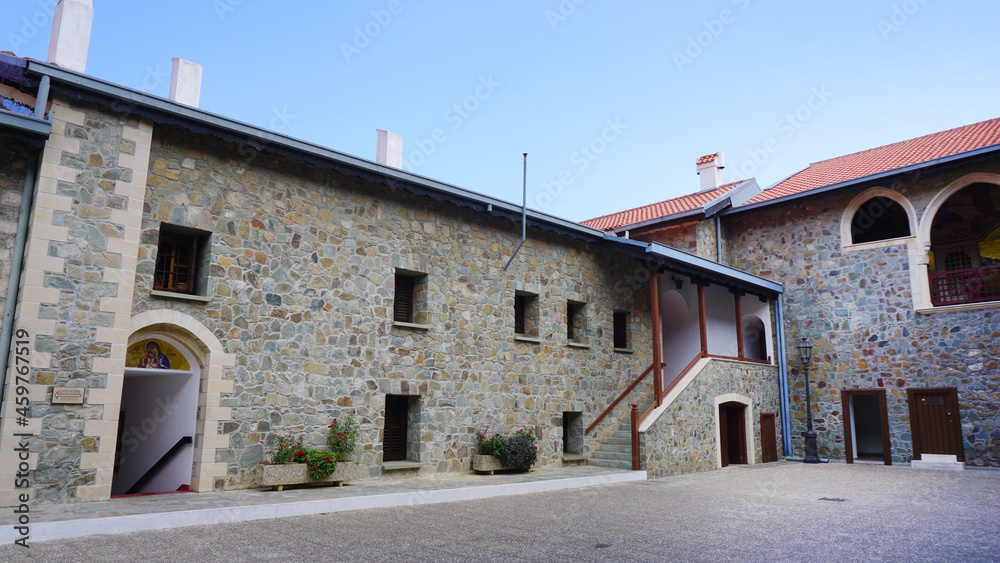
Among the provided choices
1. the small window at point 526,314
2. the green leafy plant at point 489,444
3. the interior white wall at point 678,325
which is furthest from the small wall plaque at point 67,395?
the interior white wall at point 678,325

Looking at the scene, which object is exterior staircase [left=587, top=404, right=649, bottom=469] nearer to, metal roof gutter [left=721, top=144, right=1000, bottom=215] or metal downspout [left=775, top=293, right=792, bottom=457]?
metal downspout [left=775, top=293, right=792, bottom=457]

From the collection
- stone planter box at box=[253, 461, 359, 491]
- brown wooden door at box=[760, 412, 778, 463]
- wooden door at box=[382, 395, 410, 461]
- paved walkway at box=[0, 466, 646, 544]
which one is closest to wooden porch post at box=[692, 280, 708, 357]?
brown wooden door at box=[760, 412, 778, 463]

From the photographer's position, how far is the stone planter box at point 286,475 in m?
8.62

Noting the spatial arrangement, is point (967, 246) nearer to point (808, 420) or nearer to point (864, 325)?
point (864, 325)

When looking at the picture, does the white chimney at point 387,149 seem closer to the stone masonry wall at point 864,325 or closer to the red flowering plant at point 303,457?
the red flowering plant at point 303,457

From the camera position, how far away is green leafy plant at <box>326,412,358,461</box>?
9.60 metres

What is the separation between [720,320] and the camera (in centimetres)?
1723

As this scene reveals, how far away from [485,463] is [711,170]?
13018mm

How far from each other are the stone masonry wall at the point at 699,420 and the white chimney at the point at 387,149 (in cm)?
723

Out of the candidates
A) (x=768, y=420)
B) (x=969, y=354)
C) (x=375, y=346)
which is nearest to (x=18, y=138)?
(x=375, y=346)

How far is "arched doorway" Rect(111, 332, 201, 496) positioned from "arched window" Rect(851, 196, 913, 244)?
16081 millimetres

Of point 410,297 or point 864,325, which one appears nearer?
point 410,297

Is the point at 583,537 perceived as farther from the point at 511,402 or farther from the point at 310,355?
the point at 511,402

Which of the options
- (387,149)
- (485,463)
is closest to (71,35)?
(387,149)
